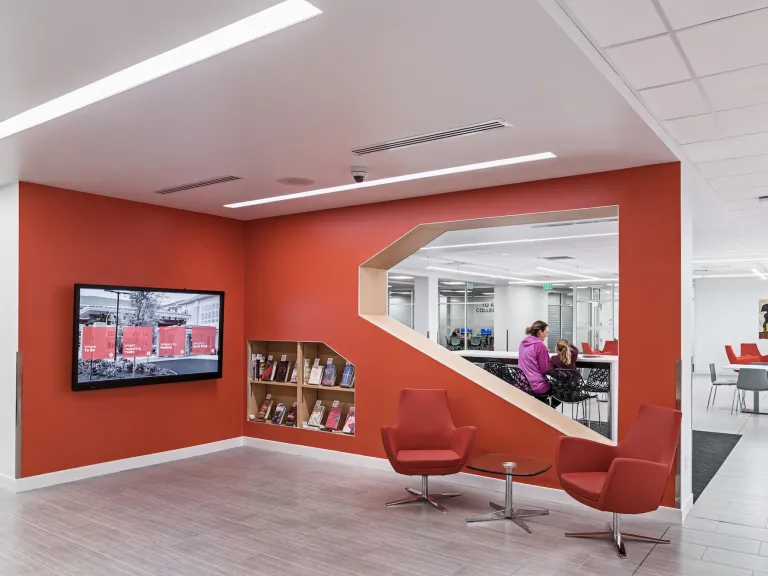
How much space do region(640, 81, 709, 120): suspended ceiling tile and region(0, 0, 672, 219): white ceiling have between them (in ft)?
0.48

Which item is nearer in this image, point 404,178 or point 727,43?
point 727,43

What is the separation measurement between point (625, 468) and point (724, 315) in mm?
16181

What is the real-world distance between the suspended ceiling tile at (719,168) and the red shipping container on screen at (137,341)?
5.97 metres

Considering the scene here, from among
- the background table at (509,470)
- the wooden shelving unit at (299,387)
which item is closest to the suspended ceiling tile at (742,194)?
the background table at (509,470)

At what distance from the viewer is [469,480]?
6188 millimetres

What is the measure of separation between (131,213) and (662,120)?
562cm

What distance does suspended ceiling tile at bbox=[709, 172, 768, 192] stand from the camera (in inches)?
229

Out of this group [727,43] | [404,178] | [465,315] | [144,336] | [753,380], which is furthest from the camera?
[465,315]

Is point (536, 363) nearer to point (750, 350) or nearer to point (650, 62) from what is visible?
point (650, 62)

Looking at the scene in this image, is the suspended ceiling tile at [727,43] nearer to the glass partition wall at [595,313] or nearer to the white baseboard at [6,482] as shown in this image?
the white baseboard at [6,482]

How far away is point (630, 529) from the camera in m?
4.95

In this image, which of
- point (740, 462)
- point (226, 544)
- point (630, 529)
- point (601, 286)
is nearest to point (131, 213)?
point (226, 544)

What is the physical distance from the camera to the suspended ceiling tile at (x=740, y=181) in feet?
19.1

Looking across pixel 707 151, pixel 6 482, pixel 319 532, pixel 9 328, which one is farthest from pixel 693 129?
pixel 6 482
